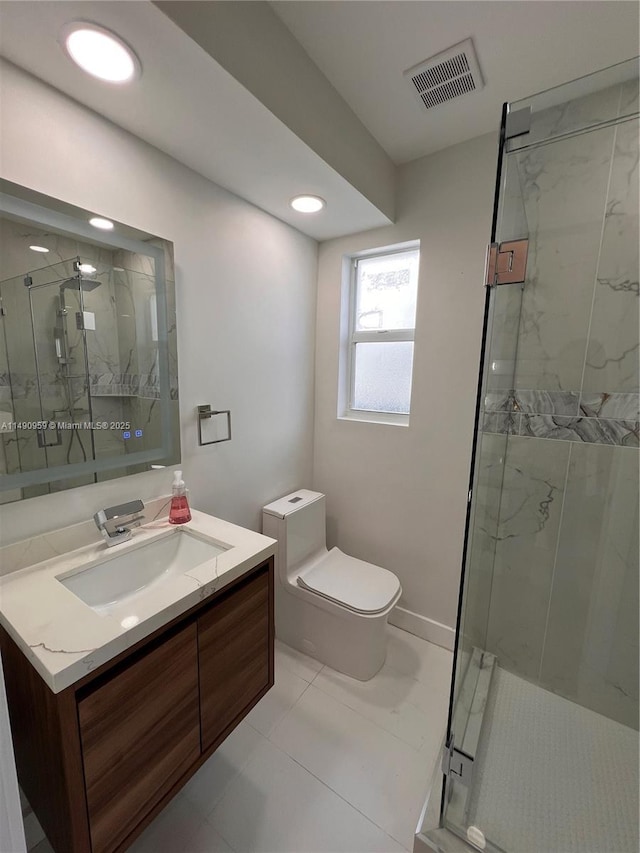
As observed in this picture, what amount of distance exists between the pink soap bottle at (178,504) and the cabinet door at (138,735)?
466mm

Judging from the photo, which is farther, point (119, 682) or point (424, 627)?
point (424, 627)

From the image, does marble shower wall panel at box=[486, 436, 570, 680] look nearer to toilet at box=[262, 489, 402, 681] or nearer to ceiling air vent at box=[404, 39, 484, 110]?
toilet at box=[262, 489, 402, 681]

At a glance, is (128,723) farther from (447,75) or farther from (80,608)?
(447,75)

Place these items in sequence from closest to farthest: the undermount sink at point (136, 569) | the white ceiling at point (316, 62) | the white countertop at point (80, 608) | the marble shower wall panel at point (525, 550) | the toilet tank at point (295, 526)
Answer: the white countertop at point (80, 608), the white ceiling at point (316, 62), the undermount sink at point (136, 569), the marble shower wall panel at point (525, 550), the toilet tank at point (295, 526)

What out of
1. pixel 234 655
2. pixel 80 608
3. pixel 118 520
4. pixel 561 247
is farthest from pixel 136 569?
pixel 561 247

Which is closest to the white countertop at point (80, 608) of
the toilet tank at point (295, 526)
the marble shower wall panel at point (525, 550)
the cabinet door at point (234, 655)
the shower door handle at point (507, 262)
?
the cabinet door at point (234, 655)

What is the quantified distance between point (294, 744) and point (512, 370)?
1793mm

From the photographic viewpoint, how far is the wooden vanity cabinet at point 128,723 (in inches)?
29.0

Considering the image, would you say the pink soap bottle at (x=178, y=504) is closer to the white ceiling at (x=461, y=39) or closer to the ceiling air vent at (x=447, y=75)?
the white ceiling at (x=461, y=39)

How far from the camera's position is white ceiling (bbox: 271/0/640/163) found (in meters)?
1.02

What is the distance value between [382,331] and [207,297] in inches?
39.9

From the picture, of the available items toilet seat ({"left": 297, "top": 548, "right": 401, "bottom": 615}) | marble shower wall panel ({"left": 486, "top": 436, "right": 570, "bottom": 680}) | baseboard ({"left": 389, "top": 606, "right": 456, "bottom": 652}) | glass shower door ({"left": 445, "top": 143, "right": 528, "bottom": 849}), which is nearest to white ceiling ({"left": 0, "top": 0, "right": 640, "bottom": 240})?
glass shower door ({"left": 445, "top": 143, "right": 528, "bottom": 849})

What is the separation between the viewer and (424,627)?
6.48ft

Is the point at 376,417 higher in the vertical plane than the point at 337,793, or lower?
higher
